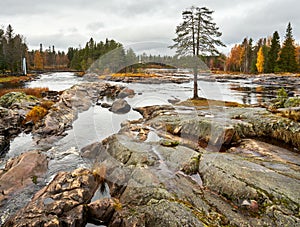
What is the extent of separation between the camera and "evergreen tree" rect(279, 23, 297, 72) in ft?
197

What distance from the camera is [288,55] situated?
61.1m

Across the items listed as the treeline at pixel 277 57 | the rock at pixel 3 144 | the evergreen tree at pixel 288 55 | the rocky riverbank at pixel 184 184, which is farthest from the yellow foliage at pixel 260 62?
the rock at pixel 3 144

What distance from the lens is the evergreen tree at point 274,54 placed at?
6244cm

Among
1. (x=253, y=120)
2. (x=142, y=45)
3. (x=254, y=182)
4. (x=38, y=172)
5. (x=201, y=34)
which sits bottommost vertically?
(x=38, y=172)

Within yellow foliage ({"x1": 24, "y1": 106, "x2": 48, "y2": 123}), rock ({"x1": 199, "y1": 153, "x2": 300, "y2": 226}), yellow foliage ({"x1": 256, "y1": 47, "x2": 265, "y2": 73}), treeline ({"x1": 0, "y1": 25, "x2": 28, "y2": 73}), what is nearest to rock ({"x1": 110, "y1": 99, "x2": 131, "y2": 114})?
yellow foliage ({"x1": 24, "y1": 106, "x2": 48, "y2": 123})

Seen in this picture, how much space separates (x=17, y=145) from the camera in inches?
512

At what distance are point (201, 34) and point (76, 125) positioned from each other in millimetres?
17028

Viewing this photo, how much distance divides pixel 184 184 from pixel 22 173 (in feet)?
20.2

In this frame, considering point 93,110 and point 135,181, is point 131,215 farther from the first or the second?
point 93,110

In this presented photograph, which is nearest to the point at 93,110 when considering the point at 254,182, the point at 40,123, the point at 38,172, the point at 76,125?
the point at 76,125

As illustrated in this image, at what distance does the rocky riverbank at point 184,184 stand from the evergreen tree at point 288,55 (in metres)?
60.9

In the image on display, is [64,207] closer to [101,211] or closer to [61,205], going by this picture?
[61,205]

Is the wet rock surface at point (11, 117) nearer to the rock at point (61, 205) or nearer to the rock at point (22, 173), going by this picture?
the rock at point (22, 173)

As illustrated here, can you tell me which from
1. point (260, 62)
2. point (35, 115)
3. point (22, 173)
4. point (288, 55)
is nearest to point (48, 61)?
point (260, 62)
